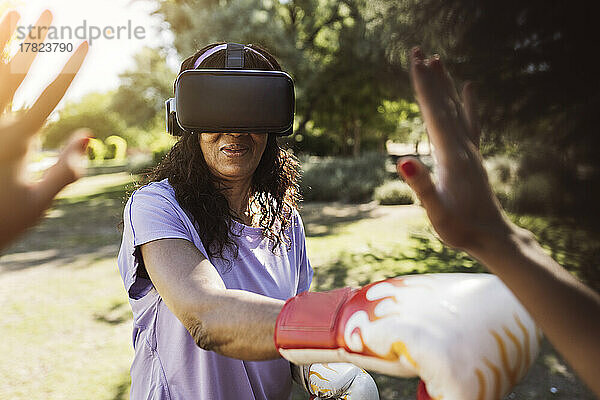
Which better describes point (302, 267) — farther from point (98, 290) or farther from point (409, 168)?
point (98, 290)

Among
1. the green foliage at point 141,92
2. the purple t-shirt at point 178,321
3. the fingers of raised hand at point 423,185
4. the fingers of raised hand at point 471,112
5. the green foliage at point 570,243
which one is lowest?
the purple t-shirt at point 178,321

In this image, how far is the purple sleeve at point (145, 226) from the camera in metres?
1.35

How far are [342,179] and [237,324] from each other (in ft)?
41.1

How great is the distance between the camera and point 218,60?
1555 millimetres

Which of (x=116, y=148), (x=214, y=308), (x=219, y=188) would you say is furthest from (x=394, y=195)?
(x=116, y=148)

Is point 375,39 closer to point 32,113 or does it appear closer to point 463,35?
point 463,35

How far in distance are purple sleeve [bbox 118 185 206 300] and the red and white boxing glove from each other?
56 cm

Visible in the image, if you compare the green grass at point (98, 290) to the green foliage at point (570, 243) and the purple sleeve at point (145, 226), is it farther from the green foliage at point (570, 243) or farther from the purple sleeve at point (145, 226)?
the purple sleeve at point (145, 226)

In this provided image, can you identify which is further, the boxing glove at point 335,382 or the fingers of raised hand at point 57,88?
the boxing glove at point 335,382

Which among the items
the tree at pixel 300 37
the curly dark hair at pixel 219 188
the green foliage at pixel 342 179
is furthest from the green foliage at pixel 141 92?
the curly dark hair at pixel 219 188

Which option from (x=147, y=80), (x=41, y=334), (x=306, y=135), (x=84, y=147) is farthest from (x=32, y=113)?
(x=306, y=135)

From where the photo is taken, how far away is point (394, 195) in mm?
12172

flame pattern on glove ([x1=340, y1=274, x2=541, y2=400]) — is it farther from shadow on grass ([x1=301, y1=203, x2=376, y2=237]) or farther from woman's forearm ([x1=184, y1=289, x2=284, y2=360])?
shadow on grass ([x1=301, y1=203, x2=376, y2=237])

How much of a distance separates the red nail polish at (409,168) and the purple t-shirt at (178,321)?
777 mm
